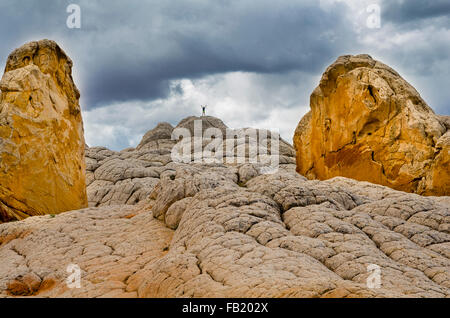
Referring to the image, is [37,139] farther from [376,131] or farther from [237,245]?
[376,131]

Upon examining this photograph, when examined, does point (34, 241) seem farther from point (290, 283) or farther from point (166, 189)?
point (290, 283)

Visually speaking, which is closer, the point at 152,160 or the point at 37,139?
the point at 37,139

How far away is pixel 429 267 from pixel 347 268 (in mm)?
2511

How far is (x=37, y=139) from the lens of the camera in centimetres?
2609

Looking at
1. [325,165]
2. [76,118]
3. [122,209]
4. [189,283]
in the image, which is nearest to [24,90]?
[76,118]

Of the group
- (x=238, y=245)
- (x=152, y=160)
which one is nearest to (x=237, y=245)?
(x=238, y=245)

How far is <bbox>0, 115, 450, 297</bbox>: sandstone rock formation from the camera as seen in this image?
431 inches

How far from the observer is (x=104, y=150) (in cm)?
5084

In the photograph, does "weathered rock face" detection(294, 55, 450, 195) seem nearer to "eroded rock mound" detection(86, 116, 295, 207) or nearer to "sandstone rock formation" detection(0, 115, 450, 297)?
"eroded rock mound" detection(86, 116, 295, 207)
